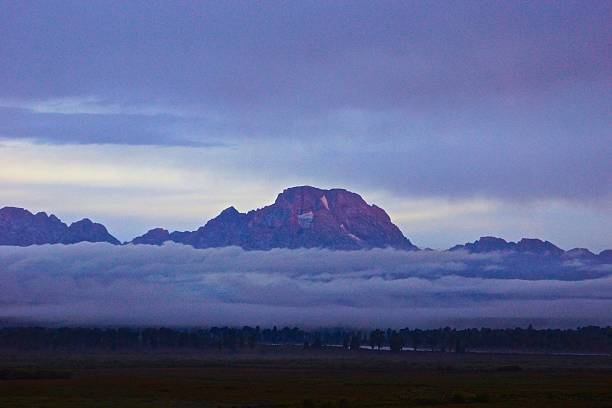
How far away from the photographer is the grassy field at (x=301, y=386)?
116 metres

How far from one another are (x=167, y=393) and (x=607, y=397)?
44934mm

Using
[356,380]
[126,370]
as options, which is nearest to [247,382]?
[356,380]

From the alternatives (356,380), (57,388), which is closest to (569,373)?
(356,380)

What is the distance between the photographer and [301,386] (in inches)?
5630

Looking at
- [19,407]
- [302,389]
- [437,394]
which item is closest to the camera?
[19,407]

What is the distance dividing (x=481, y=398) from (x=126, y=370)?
76.6 metres

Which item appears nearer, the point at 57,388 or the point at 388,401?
the point at 388,401

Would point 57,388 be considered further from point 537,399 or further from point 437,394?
point 537,399

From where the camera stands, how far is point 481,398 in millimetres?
120000

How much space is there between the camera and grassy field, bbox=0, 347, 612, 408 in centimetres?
11606

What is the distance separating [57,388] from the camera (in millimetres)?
135750

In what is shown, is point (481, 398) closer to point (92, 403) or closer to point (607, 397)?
point (607, 397)

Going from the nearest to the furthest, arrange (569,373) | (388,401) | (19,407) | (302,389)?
1. (19,407)
2. (388,401)
3. (302,389)
4. (569,373)

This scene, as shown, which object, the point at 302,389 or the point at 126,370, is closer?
the point at 302,389
